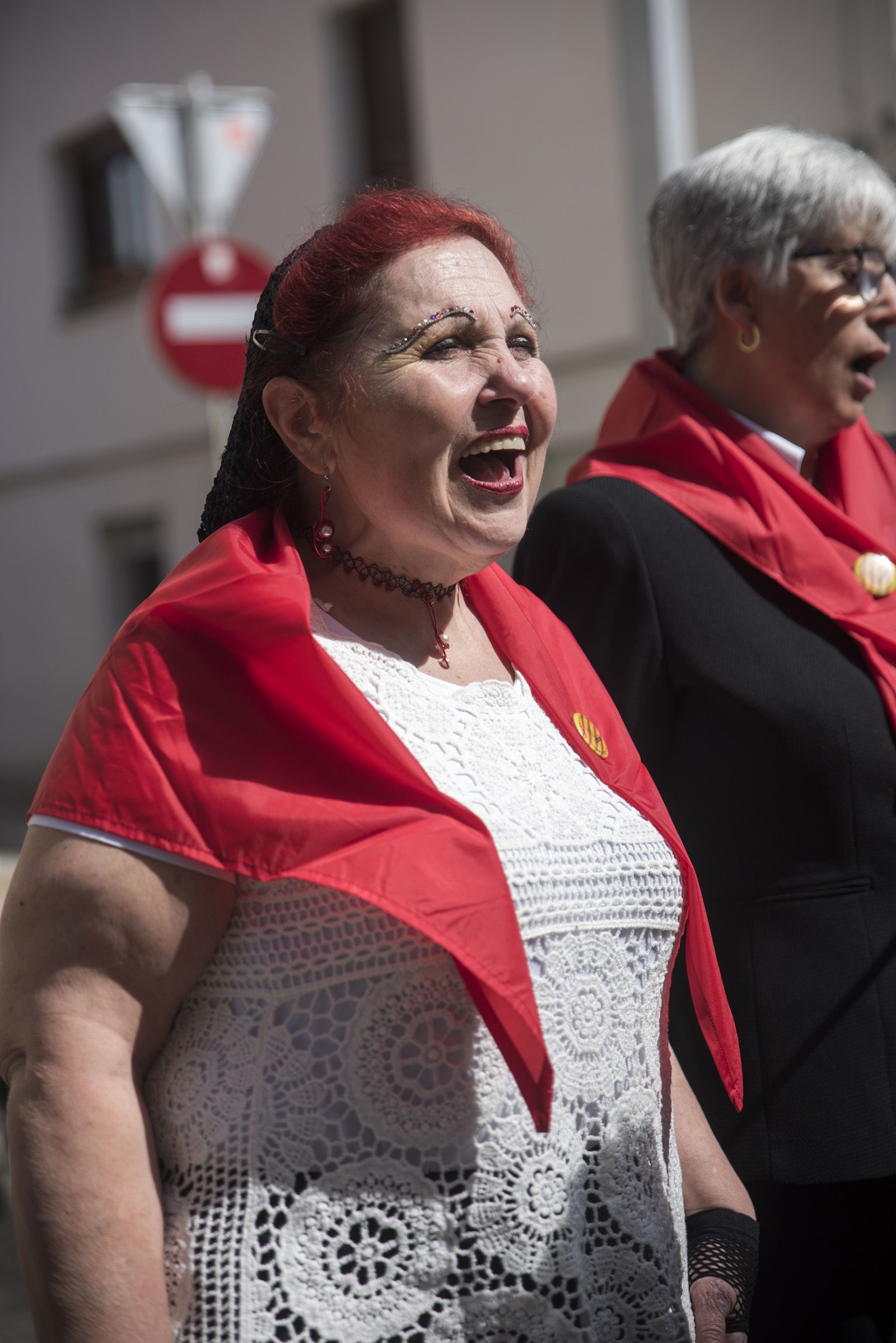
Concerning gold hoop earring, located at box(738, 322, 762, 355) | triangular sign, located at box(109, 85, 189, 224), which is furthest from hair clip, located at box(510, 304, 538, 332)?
triangular sign, located at box(109, 85, 189, 224)

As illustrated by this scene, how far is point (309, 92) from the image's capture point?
11.6 metres

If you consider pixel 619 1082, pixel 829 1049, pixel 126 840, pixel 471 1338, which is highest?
pixel 126 840

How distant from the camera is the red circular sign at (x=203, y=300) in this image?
683cm

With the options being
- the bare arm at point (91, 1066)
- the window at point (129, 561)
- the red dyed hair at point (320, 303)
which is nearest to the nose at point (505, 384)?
the red dyed hair at point (320, 303)

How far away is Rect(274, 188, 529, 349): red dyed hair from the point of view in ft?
6.29

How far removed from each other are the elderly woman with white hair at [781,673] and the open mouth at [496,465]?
0.52 meters

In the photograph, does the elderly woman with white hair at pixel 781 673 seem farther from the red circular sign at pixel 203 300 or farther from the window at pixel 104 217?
the window at pixel 104 217

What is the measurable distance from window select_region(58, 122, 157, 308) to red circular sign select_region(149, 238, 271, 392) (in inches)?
272

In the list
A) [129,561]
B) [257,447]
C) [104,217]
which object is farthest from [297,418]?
[104,217]

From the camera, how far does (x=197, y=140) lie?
22.0 feet

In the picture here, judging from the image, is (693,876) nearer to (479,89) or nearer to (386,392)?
(386,392)

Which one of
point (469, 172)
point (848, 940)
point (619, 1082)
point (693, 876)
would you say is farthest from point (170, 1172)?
point (469, 172)

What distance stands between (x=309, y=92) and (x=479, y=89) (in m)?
1.95

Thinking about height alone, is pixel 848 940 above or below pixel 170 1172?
below
